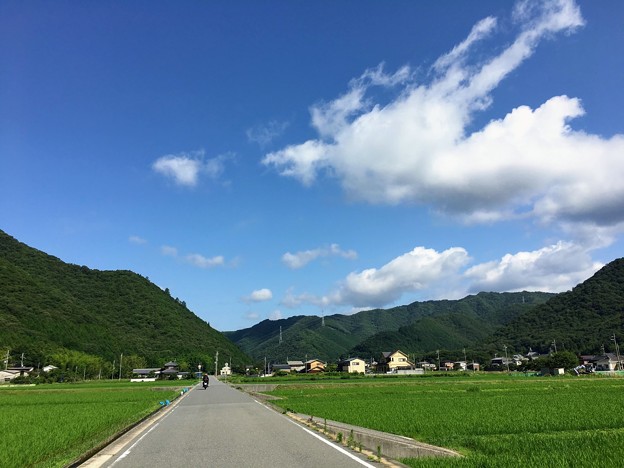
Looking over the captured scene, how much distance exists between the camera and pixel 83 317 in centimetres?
13825

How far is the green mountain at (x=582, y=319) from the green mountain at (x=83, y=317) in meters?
130

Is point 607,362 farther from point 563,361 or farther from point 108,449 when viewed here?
point 108,449

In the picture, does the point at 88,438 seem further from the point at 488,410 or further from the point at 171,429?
the point at 488,410

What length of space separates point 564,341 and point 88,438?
176222 millimetres

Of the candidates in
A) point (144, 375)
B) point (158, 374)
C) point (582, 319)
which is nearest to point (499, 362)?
point (582, 319)

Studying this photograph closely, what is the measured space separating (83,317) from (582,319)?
179 m

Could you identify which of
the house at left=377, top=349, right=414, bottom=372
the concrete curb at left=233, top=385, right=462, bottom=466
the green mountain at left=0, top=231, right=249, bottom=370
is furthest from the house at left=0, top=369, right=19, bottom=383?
the concrete curb at left=233, top=385, right=462, bottom=466

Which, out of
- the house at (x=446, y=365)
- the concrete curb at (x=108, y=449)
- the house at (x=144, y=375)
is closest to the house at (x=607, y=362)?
the house at (x=446, y=365)

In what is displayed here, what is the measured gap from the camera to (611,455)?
30.0ft

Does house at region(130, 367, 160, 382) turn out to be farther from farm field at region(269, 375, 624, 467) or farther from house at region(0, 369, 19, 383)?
farm field at region(269, 375, 624, 467)

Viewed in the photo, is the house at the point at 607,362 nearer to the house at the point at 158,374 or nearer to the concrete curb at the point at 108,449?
the house at the point at 158,374

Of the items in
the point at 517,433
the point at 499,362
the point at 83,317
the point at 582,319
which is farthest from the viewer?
the point at 582,319

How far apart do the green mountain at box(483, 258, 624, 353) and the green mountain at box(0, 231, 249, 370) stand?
130 metres

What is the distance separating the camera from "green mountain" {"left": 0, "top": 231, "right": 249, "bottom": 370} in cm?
11269
